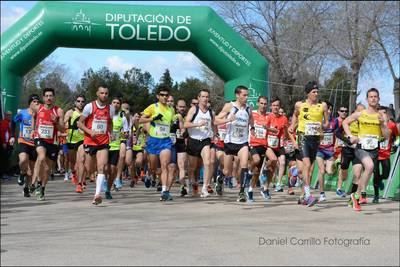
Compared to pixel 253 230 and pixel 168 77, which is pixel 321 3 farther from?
pixel 168 77

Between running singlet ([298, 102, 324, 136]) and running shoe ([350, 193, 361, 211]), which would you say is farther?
running singlet ([298, 102, 324, 136])

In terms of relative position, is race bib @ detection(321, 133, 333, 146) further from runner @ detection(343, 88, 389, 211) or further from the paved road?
runner @ detection(343, 88, 389, 211)

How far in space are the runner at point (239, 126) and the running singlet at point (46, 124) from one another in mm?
2846

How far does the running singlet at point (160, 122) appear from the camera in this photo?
1203 cm

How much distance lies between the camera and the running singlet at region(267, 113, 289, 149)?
528 inches

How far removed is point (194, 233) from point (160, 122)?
473cm

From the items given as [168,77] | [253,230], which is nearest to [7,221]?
[253,230]

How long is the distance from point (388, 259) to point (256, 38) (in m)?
35.1

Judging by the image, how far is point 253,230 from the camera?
799 cm

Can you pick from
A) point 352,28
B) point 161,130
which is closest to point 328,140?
point 161,130

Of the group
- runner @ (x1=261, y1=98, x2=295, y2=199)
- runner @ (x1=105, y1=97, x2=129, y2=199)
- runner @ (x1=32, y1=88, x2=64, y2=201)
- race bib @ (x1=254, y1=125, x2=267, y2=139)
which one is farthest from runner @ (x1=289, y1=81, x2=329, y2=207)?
runner @ (x1=32, y1=88, x2=64, y2=201)

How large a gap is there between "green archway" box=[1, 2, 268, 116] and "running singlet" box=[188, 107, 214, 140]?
4.83m

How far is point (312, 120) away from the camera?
11445 mm

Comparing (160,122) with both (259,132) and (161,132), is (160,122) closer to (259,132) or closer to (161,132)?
(161,132)
